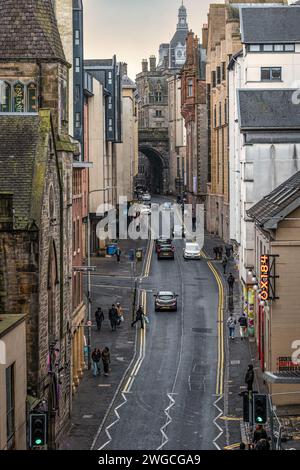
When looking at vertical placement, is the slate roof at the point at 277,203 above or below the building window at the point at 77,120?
below

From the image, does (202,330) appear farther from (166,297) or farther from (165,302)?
(166,297)

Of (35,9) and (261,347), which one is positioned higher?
(35,9)

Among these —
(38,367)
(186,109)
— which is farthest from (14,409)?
(186,109)

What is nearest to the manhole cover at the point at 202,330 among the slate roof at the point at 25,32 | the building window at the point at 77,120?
the slate roof at the point at 25,32

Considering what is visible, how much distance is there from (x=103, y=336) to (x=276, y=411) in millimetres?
19768

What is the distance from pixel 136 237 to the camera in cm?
11438

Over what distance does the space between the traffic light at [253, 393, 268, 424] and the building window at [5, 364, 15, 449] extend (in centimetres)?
679

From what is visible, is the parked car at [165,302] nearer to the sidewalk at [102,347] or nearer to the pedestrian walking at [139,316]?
the sidewalk at [102,347]

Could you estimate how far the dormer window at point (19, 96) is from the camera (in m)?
41.2

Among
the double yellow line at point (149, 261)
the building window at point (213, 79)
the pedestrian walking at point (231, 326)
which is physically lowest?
the pedestrian walking at point (231, 326)

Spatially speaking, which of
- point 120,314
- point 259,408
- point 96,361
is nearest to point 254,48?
point 120,314

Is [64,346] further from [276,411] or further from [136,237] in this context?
[136,237]

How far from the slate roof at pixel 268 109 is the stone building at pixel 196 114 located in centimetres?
7411

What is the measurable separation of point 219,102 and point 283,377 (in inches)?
2680
